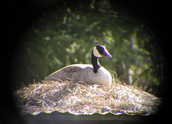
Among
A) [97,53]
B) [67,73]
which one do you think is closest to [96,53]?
[97,53]

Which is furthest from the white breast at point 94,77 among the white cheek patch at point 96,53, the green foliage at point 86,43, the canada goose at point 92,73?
the green foliage at point 86,43

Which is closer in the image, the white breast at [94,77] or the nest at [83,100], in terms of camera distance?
the nest at [83,100]

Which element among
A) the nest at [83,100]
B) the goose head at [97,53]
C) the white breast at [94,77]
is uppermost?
the goose head at [97,53]

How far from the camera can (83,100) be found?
137 cm

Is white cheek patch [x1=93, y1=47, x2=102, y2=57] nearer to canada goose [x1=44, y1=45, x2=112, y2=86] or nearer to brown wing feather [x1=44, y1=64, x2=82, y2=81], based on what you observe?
canada goose [x1=44, y1=45, x2=112, y2=86]

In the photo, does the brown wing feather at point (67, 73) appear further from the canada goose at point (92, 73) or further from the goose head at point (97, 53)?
the goose head at point (97, 53)

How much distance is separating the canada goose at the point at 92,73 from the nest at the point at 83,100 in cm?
11

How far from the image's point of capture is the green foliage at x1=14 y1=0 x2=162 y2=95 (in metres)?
2.13

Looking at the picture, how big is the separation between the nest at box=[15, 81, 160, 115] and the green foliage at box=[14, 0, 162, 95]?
650mm

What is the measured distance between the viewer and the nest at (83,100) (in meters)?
1.28

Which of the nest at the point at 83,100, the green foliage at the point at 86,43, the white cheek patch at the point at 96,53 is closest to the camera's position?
the nest at the point at 83,100

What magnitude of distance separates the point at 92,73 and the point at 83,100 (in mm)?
475

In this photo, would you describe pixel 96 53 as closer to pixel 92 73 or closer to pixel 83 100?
pixel 92 73

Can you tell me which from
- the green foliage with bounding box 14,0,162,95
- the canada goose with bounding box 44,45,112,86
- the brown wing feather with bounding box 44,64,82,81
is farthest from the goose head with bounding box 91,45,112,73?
the green foliage with bounding box 14,0,162,95
